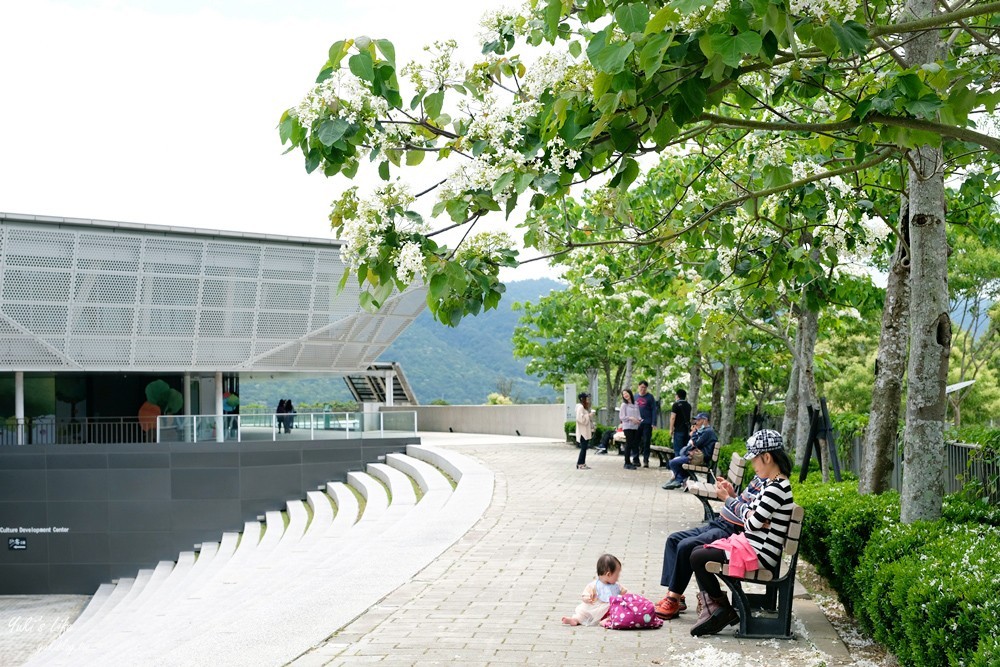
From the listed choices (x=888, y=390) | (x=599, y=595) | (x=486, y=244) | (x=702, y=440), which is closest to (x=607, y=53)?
(x=486, y=244)

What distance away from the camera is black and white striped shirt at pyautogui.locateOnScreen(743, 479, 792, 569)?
7199 mm

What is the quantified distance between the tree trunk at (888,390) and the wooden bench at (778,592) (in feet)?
8.71

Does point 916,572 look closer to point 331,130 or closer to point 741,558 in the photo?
point 741,558

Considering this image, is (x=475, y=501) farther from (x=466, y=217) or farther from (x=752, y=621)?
(x=466, y=217)

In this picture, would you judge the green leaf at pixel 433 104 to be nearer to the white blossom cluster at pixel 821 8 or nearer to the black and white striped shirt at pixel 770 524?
the white blossom cluster at pixel 821 8

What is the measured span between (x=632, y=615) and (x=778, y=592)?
1069 millimetres

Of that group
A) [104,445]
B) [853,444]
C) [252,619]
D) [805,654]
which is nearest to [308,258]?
[104,445]

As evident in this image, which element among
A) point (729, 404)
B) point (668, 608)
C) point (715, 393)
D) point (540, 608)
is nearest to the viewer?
point (668, 608)

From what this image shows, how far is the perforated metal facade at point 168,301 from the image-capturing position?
35872mm

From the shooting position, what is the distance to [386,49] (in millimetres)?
4895

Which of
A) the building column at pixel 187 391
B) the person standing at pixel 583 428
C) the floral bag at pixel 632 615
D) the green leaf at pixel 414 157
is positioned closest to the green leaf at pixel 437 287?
the green leaf at pixel 414 157

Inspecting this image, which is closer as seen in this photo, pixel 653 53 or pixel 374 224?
pixel 653 53

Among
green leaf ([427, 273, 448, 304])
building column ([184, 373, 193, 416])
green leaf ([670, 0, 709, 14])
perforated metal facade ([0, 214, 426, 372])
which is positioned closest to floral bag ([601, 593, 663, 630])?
→ green leaf ([427, 273, 448, 304])

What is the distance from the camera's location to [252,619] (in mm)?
8477
